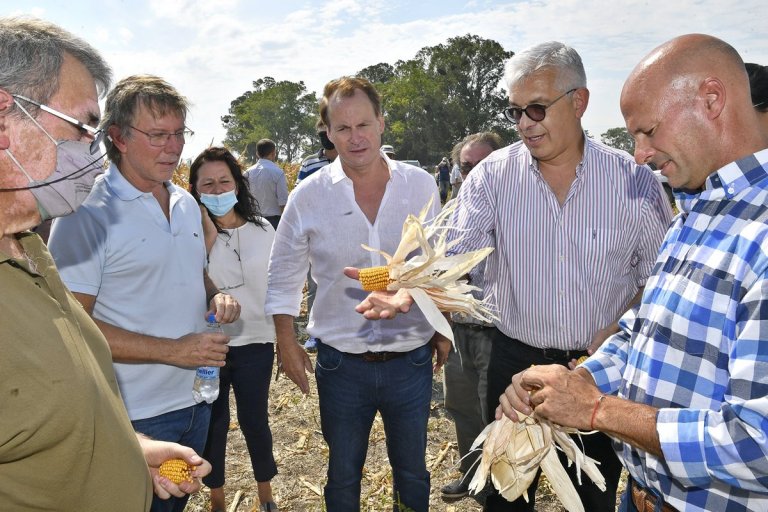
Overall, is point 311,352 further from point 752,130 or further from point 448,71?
point 448,71

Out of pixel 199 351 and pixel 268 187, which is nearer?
pixel 199 351

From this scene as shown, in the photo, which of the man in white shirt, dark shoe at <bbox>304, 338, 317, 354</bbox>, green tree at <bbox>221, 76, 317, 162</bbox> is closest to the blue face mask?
dark shoe at <bbox>304, 338, 317, 354</bbox>

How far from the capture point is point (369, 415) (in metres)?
3.06

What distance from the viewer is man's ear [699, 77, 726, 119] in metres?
1.62

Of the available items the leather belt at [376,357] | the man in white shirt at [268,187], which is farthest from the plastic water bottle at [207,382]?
the man in white shirt at [268,187]

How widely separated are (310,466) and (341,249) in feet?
7.26

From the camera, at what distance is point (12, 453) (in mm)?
1107

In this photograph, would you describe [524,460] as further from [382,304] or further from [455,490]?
[455,490]

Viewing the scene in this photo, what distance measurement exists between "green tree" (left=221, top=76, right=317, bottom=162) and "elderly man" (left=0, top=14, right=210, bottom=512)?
76.2m

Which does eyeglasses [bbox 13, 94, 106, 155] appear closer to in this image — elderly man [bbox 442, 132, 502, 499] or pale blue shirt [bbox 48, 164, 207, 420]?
pale blue shirt [bbox 48, 164, 207, 420]

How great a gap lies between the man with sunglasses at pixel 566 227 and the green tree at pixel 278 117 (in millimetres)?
75164

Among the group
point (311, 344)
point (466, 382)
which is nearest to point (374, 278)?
point (466, 382)

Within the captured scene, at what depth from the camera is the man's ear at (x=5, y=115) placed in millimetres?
1229

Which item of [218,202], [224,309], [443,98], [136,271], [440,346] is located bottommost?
[440,346]
